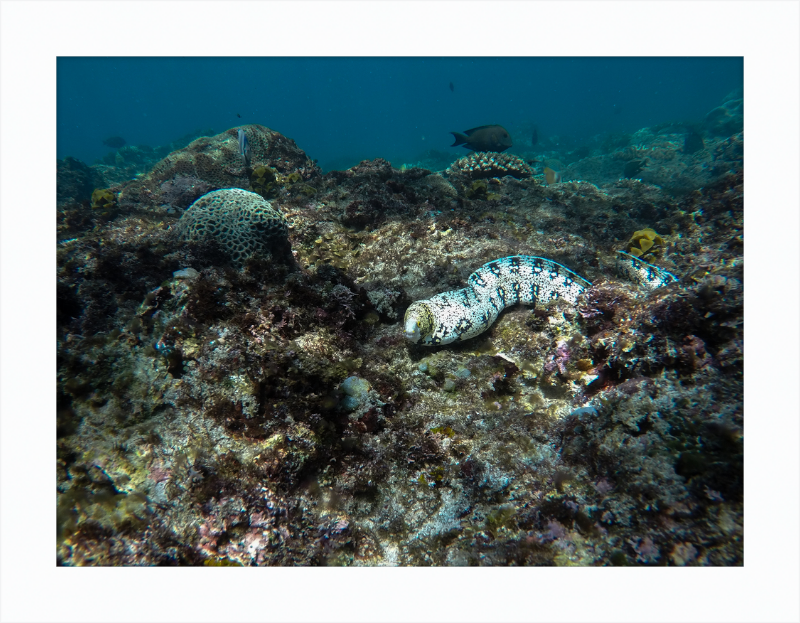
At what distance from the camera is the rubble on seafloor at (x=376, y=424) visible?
1.88 meters

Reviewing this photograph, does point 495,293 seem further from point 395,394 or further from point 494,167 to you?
point 494,167

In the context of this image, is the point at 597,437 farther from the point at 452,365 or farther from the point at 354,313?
the point at 354,313

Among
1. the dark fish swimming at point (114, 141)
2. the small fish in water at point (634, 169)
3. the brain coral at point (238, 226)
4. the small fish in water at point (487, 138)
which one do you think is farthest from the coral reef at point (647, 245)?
the dark fish swimming at point (114, 141)

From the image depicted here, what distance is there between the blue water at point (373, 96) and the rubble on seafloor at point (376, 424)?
40.1 metres

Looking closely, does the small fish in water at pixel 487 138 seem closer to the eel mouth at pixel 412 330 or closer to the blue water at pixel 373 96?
the eel mouth at pixel 412 330

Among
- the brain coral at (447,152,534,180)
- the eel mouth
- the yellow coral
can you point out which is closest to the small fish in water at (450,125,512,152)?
the brain coral at (447,152,534,180)

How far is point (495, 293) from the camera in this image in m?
4.07

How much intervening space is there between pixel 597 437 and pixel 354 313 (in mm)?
2490

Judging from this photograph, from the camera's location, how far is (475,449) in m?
2.49

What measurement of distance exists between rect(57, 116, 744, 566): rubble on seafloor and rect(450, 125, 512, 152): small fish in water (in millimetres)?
6966

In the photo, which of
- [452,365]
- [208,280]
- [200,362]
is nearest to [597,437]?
[452,365]

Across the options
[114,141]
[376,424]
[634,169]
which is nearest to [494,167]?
[634,169]

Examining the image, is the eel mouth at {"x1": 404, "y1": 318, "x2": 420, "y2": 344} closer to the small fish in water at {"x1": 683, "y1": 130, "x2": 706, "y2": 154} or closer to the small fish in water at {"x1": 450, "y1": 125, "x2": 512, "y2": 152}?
the small fish in water at {"x1": 450, "y1": 125, "x2": 512, "y2": 152}

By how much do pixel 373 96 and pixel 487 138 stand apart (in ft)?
408
